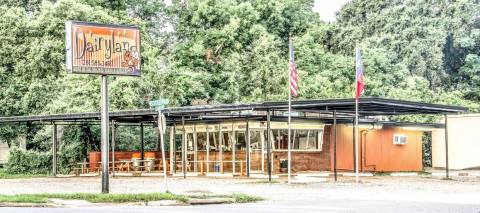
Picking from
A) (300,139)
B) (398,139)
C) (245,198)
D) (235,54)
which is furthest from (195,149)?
(245,198)

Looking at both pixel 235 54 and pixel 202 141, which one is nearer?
pixel 202 141

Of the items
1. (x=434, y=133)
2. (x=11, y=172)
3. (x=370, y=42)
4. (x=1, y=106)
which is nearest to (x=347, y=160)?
(x=434, y=133)

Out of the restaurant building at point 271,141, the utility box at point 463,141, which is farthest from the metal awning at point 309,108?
the utility box at point 463,141

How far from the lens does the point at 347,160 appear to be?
4181cm

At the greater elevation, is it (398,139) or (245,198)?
(398,139)

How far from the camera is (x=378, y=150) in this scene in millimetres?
42250

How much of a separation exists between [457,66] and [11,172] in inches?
1581

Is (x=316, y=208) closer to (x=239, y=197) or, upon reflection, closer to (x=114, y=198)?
(x=239, y=197)

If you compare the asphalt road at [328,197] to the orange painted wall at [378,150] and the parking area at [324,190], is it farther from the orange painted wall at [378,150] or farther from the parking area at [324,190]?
the orange painted wall at [378,150]

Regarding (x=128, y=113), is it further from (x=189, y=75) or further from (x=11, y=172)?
(x=189, y=75)

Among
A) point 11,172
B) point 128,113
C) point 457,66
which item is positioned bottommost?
point 11,172

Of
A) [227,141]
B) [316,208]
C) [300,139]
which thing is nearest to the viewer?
[316,208]

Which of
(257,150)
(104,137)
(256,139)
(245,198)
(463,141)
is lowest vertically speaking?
(245,198)

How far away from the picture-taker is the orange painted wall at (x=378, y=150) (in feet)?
136
